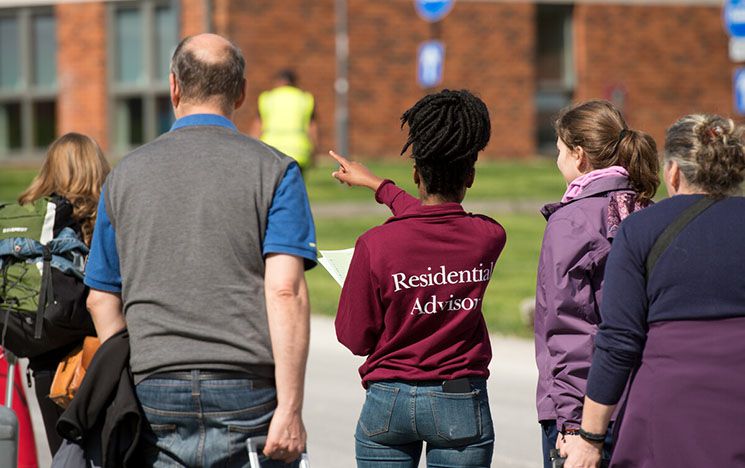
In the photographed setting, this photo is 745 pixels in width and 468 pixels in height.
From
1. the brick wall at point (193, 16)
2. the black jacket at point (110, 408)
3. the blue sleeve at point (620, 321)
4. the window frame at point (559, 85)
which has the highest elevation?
the brick wall at point (193, 16)

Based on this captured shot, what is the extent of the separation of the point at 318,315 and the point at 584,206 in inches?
325

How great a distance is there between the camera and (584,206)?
4.43 metres

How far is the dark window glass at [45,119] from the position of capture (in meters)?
28.4

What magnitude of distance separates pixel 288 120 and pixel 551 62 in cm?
1470

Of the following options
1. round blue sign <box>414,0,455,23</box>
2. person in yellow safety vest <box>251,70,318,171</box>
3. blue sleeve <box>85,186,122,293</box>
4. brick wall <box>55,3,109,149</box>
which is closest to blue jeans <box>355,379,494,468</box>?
blue sleeve <box>85,186,122,293</box>

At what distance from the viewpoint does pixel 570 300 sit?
429 cm

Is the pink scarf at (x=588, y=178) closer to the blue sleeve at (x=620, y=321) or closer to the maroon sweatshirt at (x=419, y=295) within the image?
the maroon sweatshirt at (x=419, y=295)

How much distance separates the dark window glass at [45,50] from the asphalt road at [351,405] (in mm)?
18507

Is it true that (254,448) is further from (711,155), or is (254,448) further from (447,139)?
(711,155)

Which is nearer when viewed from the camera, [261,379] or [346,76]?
[261,379]

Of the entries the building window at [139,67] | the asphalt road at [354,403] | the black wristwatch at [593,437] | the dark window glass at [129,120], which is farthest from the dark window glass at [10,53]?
the black wristwatch at [593,437]

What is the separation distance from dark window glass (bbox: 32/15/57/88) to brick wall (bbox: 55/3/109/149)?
16.1 inches

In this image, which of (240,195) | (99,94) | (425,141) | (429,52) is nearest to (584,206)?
(425,141)

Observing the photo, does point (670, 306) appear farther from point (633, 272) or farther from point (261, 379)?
point (261, 379)
